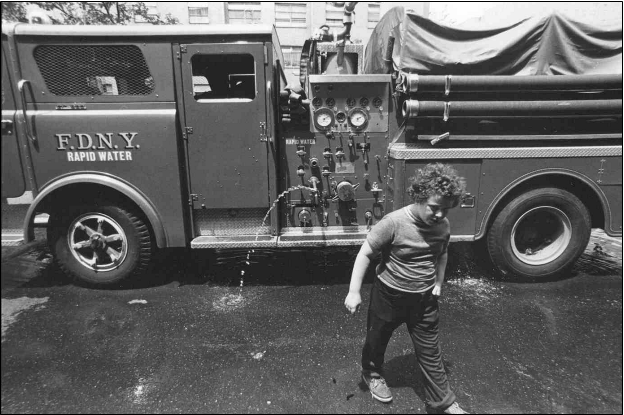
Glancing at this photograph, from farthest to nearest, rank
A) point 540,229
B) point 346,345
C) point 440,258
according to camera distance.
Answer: point 540,229, point 346,345, point 440,258

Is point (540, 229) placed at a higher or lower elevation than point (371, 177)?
lower

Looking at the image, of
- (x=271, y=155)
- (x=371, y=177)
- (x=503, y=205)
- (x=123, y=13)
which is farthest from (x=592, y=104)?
(x=123, y=13)

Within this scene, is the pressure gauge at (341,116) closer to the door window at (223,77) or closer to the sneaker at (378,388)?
the door window at (223,77)

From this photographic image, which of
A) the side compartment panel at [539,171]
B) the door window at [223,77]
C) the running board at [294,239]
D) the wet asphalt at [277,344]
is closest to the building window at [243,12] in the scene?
the door window at [223,77]

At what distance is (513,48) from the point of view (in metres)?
4.11

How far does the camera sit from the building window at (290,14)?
2738cm

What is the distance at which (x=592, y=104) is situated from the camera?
4230 mm

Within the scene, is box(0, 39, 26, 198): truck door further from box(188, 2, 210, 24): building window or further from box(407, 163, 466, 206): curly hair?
box(188, 2, 210, 24): building window

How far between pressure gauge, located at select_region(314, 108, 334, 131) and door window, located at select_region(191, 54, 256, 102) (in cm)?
71

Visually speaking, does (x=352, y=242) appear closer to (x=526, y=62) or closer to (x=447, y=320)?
(x=447, y=320)

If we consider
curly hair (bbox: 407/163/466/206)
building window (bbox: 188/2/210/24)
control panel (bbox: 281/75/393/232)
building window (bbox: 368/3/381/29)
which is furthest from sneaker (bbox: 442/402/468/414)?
building window (bbox: 368/3/381/29)

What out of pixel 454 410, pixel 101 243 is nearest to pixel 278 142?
pixel 101 243

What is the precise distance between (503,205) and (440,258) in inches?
94.6

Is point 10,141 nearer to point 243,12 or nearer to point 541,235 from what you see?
point 541,235
